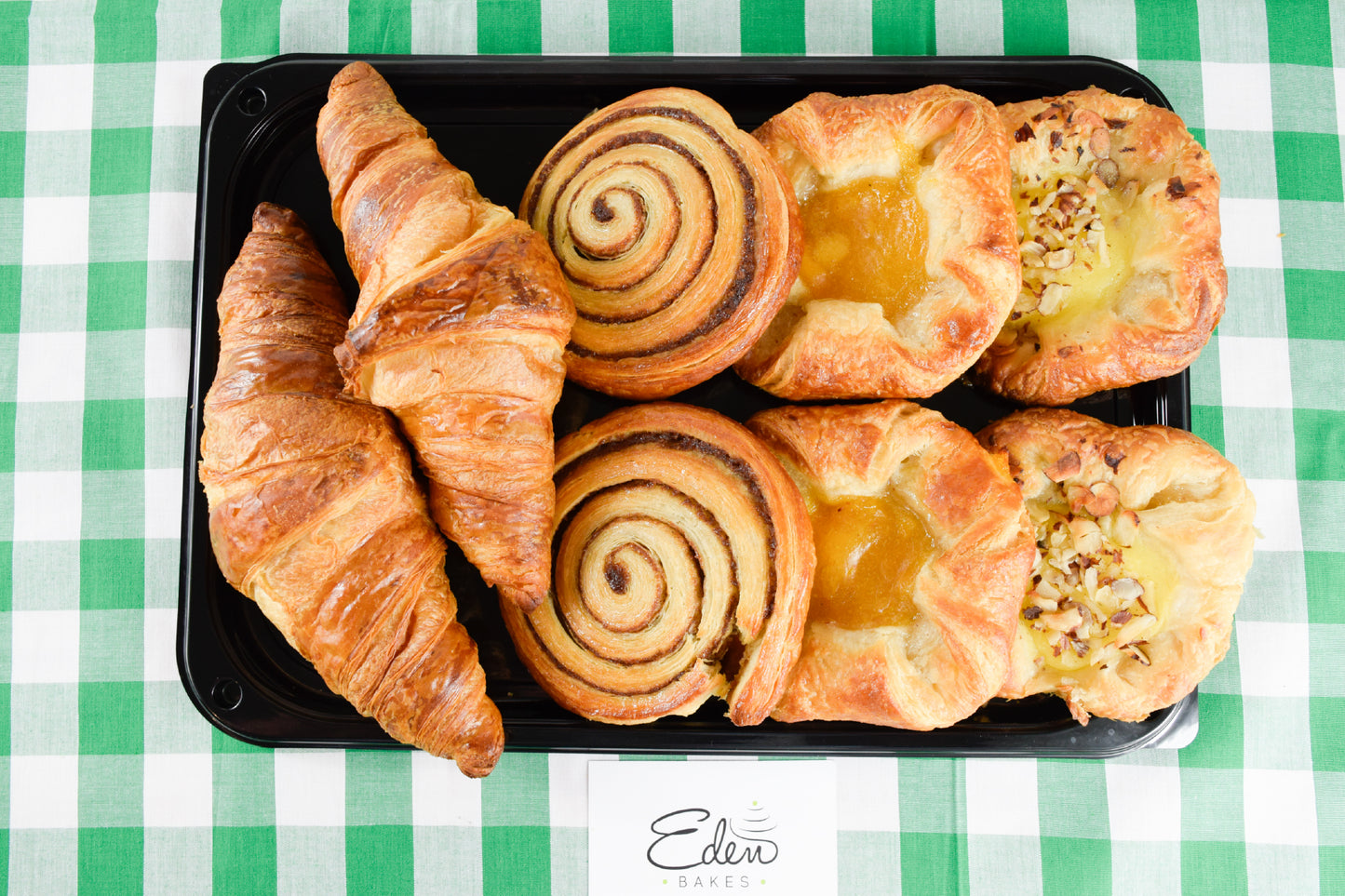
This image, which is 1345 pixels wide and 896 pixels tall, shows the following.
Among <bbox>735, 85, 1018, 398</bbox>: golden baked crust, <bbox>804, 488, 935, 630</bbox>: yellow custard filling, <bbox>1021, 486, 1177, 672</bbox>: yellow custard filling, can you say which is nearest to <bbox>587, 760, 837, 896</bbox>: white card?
<bbox>804, 488, 935, 630</bbox>: yellow custard filling

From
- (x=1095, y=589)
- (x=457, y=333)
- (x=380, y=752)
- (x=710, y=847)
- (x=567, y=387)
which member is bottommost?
(x=710, y=847)

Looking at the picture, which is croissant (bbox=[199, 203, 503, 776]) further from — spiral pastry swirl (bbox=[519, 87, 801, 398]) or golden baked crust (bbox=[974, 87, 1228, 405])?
golden baked crust (bbox=[974, 87, 1228, 405])

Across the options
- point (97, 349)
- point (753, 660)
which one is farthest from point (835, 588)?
point (97, 349)

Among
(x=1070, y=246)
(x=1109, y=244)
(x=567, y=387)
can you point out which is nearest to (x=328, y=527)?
(x=567, y=387)

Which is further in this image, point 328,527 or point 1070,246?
point 1070,246

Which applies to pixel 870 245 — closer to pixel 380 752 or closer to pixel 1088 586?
pixel 1088 586

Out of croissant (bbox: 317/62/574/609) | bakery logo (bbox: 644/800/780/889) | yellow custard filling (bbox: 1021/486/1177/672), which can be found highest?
croissant (bbox: 317/62/574/609)

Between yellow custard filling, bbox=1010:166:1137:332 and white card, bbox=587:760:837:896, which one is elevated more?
yellow custard filling, bbox=1010:166:1137:332

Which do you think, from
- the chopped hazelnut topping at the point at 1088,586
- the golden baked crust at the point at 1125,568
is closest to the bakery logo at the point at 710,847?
the golden baked crust at the point at 1125,568
